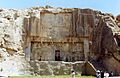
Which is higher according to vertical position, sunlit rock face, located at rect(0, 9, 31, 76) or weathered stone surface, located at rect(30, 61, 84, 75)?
sunlit rock face, located at rect(0, 9, 31, 76)

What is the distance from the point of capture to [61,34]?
46000 mm

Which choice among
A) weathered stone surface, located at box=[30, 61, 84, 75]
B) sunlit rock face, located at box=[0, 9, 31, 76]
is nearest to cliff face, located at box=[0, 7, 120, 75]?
sunlit rock face, located at box=[0, 9, 31, 76]

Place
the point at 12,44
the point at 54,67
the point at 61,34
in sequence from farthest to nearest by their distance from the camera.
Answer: the point at 61,34 → the point at 12,44 → the point at 54,67

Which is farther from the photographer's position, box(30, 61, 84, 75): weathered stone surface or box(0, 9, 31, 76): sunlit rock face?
box(30, 61, 84, 75): weathered stone surface

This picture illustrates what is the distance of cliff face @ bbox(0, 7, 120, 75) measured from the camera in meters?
42.5

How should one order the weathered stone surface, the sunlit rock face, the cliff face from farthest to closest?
the cliff face
the weathered stone surface
the sunlit rock face

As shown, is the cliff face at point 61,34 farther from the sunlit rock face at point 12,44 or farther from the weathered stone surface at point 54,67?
the weathered stone surface at point 54,67

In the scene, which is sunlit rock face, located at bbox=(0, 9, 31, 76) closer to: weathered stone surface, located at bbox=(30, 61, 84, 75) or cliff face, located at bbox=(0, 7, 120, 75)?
cliff face, located at bbox=(0, 7, 120, 75)

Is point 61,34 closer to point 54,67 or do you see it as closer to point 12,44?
point 54,67

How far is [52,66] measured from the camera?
4109cm

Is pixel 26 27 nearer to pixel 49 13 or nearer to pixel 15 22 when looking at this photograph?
pixel 15 22

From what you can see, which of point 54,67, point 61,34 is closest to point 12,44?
point 54,67

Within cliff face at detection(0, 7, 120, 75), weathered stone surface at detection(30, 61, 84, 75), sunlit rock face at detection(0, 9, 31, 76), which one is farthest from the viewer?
cliff face at detection(0, 7, 120, 75)

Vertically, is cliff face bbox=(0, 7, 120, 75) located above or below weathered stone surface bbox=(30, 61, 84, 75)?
above
